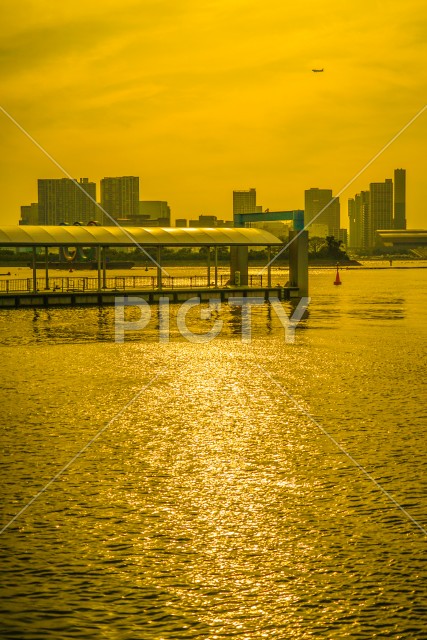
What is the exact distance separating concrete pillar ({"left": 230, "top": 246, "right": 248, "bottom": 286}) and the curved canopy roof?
6.33 feet

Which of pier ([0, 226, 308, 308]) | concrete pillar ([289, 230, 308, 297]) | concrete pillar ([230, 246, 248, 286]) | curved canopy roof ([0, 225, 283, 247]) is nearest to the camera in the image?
curved canopy roof ([0, 225, 283, 247])

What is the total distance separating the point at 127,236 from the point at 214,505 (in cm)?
5375

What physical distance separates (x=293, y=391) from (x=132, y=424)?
592 cm

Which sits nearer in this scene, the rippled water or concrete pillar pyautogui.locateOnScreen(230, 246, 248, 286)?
the rippled water

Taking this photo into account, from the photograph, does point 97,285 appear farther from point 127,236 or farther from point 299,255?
point 299,255

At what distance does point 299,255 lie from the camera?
7000cm

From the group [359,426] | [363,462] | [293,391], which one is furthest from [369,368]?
[363,462]

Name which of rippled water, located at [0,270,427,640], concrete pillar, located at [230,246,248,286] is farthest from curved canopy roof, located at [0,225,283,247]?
Answer: rippled water, located at [0,270,427,640]

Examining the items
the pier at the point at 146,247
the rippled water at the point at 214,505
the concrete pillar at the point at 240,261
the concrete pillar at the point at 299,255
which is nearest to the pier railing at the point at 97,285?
the pier at the point at 146,247

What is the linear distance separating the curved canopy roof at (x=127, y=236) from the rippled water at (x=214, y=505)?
3397cm

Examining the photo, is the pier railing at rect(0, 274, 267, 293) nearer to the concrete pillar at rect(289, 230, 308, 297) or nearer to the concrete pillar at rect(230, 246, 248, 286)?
the concrete pillar at rect(230, 246, 248, 286)

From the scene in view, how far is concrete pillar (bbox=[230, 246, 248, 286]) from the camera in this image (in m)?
75.1

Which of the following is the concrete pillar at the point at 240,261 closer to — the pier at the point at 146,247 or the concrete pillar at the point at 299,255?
the pier at the point at 146,247

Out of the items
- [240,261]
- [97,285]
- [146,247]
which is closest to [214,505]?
[146,247]
